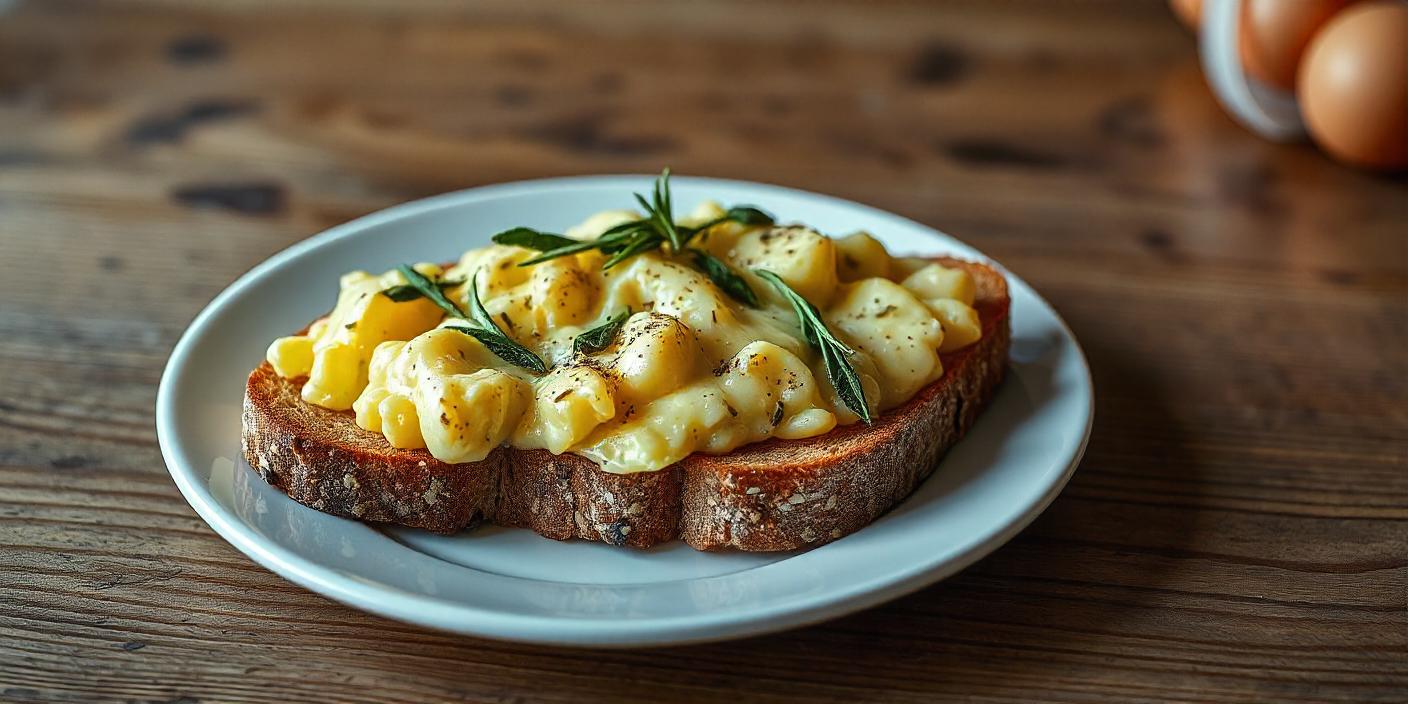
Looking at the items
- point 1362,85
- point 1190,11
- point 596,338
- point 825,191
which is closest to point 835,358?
point 596,338

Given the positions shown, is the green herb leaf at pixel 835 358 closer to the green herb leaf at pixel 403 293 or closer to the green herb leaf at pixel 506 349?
the green herb leaf at pixel 506 349

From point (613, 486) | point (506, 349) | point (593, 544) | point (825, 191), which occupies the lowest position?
point (825, 191)

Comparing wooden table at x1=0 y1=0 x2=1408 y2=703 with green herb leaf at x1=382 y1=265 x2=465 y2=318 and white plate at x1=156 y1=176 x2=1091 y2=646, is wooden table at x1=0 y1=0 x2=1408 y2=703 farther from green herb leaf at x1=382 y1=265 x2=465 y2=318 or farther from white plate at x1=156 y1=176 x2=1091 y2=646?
green herb leaf at x1=382 y1=265 x2=465 y2=318

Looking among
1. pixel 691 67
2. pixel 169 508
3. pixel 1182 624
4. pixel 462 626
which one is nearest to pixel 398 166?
pixel 691 67

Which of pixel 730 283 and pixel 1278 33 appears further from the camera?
pixel 1278 33

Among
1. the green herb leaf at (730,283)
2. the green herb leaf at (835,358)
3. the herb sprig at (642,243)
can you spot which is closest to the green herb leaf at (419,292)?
the herb sprig at (642,243)

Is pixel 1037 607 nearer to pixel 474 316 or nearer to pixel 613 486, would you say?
pixel 613 486

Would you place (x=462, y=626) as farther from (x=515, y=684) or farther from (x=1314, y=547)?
(x=1314, y=547)

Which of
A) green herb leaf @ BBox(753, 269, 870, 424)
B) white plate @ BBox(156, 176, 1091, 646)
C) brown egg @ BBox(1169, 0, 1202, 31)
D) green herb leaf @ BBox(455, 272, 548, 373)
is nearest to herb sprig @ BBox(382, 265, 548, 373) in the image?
green herb leaf @ BBox(455, 272, 548, 373)
